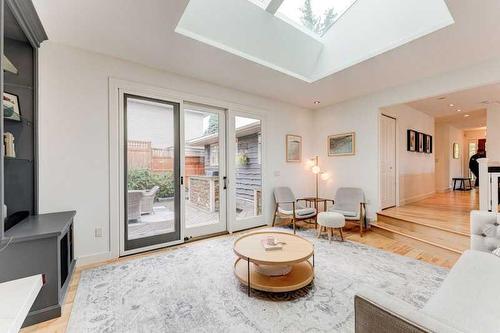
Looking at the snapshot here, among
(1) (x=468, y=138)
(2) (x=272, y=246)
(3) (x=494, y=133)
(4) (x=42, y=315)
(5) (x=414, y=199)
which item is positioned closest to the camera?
(4) (x=42, y=315)

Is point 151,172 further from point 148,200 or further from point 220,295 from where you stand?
point 220,295

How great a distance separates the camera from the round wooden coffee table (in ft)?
6.86

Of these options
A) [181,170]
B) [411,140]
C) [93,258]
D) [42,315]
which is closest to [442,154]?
[411,140]

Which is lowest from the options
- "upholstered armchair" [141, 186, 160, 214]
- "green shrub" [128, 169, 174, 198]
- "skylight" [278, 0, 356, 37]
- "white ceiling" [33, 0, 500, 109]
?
"upholstered armchair" [141, 186, 160, 214]

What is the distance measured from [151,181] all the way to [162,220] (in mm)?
644

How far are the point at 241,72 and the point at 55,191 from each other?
2.95 meters

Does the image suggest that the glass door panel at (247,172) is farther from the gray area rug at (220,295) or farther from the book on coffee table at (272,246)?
the book on coffee table at (272,246)

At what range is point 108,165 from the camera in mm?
2934

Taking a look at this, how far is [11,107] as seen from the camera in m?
2.19

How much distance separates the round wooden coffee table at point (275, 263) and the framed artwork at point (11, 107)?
103 inches

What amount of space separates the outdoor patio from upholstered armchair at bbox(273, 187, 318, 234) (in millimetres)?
1321

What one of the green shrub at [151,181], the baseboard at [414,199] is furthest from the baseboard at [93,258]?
the baseboard at [414,199]


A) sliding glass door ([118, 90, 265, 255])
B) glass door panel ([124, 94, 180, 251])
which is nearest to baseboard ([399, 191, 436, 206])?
sliding glass door ([118, 90, 265, 255])

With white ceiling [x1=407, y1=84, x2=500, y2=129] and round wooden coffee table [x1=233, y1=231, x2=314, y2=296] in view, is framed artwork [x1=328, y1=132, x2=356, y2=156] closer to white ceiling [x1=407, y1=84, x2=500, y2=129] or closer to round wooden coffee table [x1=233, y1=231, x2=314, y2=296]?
white ceiling [x1=407, y1=84, x2=500, y2=129]
